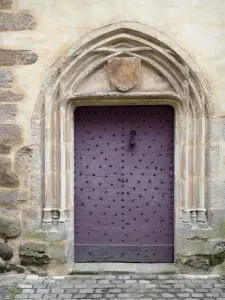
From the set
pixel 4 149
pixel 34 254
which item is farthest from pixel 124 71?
pixel 34 254

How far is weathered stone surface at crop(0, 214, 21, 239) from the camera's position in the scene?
380 cm

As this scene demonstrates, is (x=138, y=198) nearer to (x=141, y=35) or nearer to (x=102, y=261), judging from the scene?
(x=102, y=261)

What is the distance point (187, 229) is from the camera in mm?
3791

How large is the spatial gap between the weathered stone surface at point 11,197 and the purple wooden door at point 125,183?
2.01 ft

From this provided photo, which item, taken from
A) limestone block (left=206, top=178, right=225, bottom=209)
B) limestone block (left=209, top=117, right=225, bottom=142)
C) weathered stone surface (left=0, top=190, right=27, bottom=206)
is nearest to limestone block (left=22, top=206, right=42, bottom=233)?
weathered stone surface (left=0, top=190, right=27, bottom=206)

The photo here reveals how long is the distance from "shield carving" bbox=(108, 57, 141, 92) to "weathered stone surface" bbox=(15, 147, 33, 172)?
1.17 meters

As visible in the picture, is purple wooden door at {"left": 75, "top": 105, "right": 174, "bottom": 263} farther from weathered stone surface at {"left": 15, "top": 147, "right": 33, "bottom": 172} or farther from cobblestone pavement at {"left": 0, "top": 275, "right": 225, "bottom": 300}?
weathered stone surface at {"left": 15, "top": 147, "right": 33, "bottom": 172}

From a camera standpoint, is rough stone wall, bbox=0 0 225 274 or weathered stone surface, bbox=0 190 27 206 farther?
weathered stone surface, bbox=0 190 27 206

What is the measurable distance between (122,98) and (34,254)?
1.92m

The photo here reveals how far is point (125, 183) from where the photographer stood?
13.3 ft

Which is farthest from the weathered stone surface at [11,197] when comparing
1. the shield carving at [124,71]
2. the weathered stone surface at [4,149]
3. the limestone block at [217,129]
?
the limestone block at [217,129]

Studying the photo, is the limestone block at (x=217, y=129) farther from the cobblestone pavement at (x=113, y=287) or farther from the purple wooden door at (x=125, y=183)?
the cobblestone pavement at (x=113, y=287)

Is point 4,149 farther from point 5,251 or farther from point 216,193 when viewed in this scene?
point 216,193

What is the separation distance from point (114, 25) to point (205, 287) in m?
2.79
